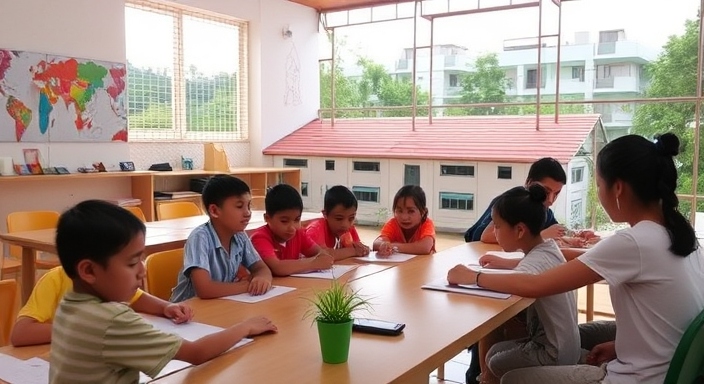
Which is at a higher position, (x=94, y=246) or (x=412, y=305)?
(x=94, y=246)

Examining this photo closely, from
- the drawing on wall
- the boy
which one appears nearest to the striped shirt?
the boy

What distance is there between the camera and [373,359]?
1392 millimetres

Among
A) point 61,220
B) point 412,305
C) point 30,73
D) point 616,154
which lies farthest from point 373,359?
point 30,73

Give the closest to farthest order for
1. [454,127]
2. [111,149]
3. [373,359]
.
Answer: [373,359] → [111,149] → [454,127]

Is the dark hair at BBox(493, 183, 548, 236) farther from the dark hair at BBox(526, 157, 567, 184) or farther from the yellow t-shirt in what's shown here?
the yellow t-shirt

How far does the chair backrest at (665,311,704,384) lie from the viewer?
4.65ft

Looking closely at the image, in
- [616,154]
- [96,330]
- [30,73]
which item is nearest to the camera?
[96,330]

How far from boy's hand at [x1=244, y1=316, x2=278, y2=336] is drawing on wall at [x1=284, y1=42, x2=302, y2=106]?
7.48 metres

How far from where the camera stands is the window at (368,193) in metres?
8.19

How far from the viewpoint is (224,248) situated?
7.41 ft

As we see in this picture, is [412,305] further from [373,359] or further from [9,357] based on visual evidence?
[9,357]

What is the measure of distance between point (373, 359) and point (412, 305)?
1.81 ft

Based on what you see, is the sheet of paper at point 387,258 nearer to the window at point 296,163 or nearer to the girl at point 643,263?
the girl at point 643,263

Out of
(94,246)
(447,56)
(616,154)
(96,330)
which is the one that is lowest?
(96,330)
